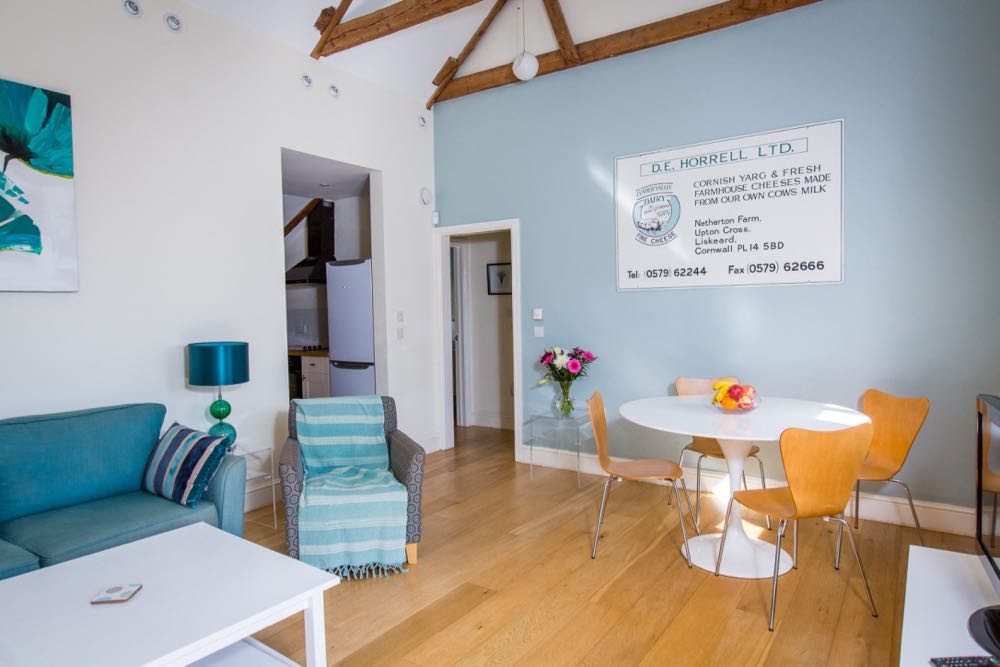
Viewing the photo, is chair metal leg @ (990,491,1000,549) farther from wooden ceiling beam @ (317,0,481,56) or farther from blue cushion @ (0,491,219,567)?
wooden ceiling beam @ (317,0,481,56)

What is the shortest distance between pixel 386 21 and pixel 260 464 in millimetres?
2976

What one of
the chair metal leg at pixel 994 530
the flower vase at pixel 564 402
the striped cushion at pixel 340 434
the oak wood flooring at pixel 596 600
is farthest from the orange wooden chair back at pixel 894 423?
the striped cushion at pixel 340 434

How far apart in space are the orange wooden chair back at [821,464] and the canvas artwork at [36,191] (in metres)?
3.38

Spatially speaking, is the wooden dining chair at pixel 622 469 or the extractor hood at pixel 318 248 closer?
the wooden dining chair at pixel 622 469

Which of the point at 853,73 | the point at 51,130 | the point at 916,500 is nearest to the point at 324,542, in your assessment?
the point at 51,130

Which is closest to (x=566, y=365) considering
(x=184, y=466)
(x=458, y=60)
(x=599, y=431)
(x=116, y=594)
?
(x=599, y=431)

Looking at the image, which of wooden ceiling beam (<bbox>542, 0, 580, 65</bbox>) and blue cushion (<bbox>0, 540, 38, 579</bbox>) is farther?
wooden ceiling beam (<bbox>542, 0, 580, 65</bbox>)

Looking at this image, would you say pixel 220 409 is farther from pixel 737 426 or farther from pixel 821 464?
pixel 821 464

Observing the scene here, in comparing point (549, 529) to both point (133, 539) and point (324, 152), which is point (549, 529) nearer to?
point (133, 539)

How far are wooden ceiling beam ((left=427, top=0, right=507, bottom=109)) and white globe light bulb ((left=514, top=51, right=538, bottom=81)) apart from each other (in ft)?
2.25

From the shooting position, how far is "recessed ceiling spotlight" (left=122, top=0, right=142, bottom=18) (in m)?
3.19

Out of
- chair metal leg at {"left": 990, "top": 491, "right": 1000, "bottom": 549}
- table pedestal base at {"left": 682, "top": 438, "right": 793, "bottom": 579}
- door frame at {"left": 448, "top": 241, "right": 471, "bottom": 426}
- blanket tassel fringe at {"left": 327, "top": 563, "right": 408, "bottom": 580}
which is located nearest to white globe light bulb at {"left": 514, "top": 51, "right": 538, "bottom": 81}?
door frame at {"left": 448, "top": 241, "right": 471, "bottom": 426}

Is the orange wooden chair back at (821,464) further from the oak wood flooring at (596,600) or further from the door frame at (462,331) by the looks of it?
the door frame at (462,331)

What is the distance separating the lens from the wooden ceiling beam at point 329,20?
3.90 meters
